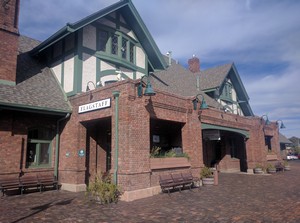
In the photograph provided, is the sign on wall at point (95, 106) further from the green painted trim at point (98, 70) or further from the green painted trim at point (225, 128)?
the green painted trim at point (225, 128)

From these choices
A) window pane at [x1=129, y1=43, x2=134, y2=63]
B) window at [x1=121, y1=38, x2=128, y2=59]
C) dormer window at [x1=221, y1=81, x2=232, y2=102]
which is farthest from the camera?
dormer window at [x1=221, y1=81, x2=232, y2=102]

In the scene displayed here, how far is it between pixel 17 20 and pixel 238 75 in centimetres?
1939

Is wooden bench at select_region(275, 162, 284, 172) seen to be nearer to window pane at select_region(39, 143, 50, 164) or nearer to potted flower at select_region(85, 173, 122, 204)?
potted flower at select_region(85, 173, 122, 204)

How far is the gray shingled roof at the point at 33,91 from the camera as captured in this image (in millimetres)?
11289

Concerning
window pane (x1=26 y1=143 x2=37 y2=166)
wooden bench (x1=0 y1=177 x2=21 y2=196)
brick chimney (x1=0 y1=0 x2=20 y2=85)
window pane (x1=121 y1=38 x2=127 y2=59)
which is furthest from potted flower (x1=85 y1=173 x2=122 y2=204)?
window pane (x1=121 y1=38 x2=127 y2=59)

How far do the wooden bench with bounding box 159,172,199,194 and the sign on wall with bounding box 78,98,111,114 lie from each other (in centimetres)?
401

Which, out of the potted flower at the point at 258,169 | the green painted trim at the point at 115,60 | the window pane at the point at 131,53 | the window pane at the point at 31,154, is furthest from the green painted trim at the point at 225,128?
the window pane at the point at 31,154

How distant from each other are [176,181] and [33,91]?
8.13m

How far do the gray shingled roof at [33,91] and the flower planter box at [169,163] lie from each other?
5161 mm

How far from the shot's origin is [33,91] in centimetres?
1266

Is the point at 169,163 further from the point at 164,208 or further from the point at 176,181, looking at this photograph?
the point at 164,208

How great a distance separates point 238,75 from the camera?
2495cm

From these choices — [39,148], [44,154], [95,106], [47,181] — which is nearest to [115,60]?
[95,106]

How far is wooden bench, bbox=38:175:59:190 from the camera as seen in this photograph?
11698 mm
